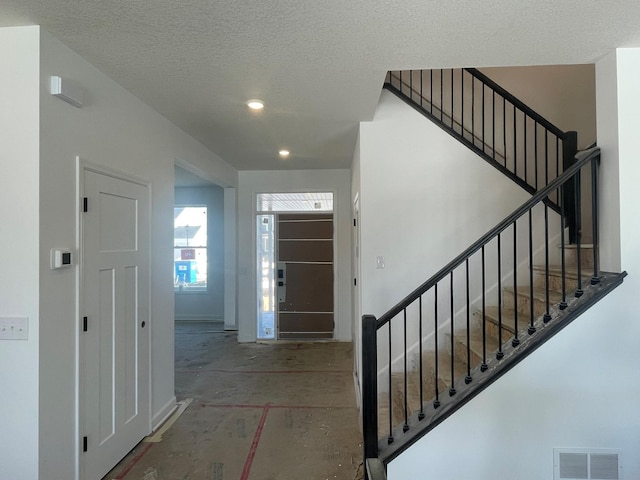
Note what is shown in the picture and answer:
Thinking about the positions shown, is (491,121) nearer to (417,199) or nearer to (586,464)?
(417,199)

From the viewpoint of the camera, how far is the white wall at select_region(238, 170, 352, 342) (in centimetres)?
568

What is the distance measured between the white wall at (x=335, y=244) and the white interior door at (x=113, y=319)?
109 inches

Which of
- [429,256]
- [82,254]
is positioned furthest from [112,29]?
[429,256]

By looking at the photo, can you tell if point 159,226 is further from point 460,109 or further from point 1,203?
point 460,109

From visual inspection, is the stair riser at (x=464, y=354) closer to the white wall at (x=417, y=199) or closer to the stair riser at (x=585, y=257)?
the white wall at (x=417, y=199)

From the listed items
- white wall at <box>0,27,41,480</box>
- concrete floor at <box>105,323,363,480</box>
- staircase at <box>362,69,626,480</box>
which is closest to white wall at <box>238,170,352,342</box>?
concrete floor at <box>105,323,363,480</box>

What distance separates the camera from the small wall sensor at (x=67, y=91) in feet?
6.42

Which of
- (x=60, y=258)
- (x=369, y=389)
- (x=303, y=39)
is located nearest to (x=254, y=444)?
(x=369, y=389)

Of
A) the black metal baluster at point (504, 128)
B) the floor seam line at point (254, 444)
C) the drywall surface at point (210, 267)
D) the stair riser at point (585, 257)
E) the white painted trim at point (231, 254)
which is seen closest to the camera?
the floor seam line at point (254, 444)

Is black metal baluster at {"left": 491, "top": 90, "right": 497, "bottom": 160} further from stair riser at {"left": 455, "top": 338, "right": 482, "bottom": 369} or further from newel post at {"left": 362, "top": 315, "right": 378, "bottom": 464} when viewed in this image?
newel post at {"left": 362, "top": 315, "right": 378, "bottom": 464}

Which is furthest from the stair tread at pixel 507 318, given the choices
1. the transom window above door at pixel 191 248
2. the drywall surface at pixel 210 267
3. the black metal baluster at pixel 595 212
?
the transom window above door at pixel 191 248

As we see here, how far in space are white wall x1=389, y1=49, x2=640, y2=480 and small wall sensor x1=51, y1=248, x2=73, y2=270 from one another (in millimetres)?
2156

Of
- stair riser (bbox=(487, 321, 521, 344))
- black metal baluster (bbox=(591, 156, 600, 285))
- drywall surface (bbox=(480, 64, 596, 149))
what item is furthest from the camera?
drywall surface (bbox=(480, 64, 596, 149))

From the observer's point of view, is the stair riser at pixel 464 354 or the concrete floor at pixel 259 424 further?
the stair riser at pixel 464 354
